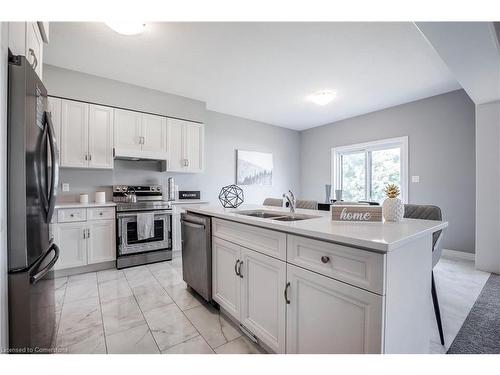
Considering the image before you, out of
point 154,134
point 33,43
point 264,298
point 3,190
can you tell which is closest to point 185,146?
point 154,134

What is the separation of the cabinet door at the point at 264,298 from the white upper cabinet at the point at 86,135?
2.61 metres

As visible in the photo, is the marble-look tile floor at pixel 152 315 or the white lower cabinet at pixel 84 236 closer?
the marble-look tile floor at pixel 152 315

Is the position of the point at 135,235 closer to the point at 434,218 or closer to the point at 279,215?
the point at 279,215

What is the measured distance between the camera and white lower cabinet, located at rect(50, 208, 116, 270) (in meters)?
2.62

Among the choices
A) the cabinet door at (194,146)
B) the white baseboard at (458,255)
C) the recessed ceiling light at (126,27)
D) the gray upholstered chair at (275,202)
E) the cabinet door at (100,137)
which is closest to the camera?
the recessed ceiling light at (126,27)

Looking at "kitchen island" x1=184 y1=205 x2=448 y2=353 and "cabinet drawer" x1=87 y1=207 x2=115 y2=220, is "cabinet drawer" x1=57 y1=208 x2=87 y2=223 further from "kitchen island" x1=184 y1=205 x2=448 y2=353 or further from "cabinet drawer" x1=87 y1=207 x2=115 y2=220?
"kitchen island" x1=184 y1=205 x2=448 y2=353

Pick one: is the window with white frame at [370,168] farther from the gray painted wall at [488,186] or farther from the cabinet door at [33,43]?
the cabinet door at [33,43]

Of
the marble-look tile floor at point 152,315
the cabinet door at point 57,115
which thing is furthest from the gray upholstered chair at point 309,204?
the cabinet door at point 57,115

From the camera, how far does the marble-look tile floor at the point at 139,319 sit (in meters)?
1.50

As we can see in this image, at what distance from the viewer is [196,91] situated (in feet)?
11.6

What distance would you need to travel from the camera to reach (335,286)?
3.33ft

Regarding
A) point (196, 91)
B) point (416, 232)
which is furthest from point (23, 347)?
point (196, 91)

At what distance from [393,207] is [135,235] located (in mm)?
2967

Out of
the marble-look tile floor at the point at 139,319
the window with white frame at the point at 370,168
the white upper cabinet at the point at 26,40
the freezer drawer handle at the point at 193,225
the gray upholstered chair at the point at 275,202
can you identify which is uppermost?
the white upper cabinet at the point at 26,40
